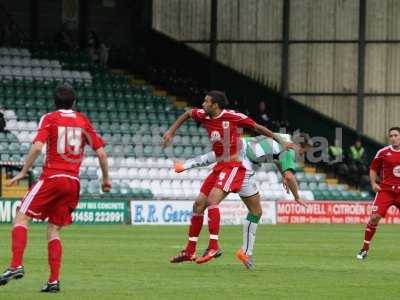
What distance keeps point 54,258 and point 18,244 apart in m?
0.41

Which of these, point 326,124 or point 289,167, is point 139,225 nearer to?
point 326,124

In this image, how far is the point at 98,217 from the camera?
30969 millimetres

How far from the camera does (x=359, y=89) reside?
39812 mm

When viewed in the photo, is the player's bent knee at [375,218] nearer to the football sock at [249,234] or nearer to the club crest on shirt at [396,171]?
the club crest on shirt at [396,171]

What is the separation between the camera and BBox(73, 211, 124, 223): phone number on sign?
30750mm

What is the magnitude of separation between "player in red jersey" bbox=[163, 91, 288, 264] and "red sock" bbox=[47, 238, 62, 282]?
3.92m

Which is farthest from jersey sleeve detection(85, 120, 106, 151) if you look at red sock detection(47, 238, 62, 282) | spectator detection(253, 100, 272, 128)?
spectator detection(253, 100, 272, 128)

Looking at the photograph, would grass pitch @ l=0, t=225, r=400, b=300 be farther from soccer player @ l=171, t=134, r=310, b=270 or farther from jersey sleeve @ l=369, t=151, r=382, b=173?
jersey sleeve @ l=369, t=151, r=382, b=173

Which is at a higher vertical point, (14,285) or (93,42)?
(93,42)

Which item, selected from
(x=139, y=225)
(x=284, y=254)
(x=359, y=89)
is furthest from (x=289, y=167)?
(x=359, y=89)

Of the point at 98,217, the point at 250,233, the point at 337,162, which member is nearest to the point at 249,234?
the point at 250,233

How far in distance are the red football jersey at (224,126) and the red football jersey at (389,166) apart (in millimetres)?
4185

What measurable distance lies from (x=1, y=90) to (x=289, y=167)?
788 inches

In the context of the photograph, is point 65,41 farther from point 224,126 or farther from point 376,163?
point 224,126
